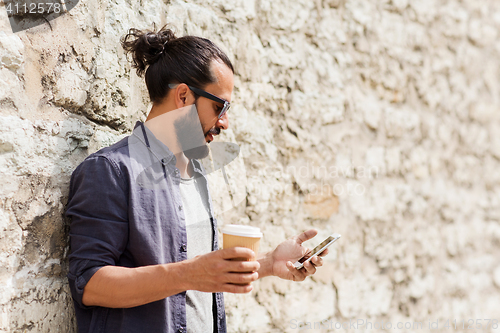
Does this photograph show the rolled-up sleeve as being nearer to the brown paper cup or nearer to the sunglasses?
the brown paper cup

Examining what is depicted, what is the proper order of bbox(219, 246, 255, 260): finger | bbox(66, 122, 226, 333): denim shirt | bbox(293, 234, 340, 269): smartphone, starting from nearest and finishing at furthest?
bbox(219, 246, 255, 260): finger
bbox(66, 122, 226, 333): denim shirt
bbox(293, 234, 340, 269): smartphone

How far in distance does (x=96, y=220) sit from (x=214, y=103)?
60 centimetres

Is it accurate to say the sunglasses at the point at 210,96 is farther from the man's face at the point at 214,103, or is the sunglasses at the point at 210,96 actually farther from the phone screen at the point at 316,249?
the phone screen at the point at 316,249

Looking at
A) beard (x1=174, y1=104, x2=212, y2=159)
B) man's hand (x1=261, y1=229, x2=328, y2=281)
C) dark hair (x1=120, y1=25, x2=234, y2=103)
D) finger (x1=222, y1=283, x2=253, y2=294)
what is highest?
dark hair (x1=120, y1=25, x2=234, y2=103)

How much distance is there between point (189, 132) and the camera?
1.45m

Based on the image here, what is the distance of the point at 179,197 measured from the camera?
1341mm

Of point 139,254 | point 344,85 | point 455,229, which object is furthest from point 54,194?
point 455,229

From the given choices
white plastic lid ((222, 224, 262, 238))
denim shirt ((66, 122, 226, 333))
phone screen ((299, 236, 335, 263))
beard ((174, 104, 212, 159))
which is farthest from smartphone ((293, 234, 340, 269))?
beard ((174, 104, 212, 159))

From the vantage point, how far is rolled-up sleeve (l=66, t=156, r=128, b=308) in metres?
1.10

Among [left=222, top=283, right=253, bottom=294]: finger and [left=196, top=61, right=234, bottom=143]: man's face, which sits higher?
[left=196, top=61, right=234, bottom=143]: man's face

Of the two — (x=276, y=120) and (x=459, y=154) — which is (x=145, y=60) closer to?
(x=276, y=120)

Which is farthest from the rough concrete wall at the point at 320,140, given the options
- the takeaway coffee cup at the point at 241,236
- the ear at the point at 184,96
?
the takeaway coffee cup at the point at 241,236

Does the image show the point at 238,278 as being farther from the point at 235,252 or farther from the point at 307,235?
the point at 307,235

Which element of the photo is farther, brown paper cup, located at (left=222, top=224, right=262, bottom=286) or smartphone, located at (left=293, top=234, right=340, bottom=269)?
smartphone, located at (left=293, top=234, right=340, bottom=269)
